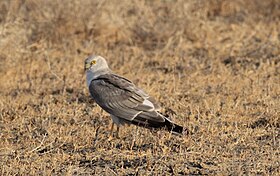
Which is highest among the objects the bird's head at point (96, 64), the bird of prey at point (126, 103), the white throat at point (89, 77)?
the bird's head at point (96, 64)

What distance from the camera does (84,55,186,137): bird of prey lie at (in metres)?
7.28

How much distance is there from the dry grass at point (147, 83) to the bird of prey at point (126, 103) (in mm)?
165

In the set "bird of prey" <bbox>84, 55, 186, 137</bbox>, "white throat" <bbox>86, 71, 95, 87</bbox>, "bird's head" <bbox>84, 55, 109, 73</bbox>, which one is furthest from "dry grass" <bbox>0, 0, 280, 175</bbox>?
"bird's head" <bbox>84, 55, 109, 73</bbox>

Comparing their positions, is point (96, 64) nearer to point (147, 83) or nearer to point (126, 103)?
point (126, 103)

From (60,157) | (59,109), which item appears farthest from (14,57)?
(60,157)

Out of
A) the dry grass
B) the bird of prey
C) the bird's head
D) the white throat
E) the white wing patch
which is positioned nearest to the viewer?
Answer: the dry grass

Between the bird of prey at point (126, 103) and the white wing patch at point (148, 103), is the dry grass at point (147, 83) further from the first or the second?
the white wing patch at point (148, 103)

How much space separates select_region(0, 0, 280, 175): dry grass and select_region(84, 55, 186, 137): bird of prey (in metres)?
0.17

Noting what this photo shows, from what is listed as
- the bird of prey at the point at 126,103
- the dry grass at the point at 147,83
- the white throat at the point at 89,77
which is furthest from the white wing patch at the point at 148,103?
the white throat at the point at 89,77

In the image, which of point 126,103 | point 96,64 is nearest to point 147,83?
point 96,64

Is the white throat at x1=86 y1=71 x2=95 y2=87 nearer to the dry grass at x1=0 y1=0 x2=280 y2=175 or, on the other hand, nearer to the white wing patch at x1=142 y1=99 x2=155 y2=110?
the dry grass at x1=0 y1=0 x2=280 y2=175

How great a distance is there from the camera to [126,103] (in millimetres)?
7570

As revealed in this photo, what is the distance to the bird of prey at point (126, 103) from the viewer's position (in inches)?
287

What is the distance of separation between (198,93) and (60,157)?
3.42 metres
